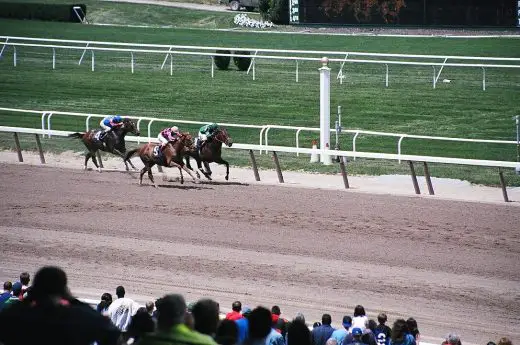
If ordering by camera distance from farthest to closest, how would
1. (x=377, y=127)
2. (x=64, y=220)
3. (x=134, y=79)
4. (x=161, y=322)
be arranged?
(x=134, y=79)
(x=377, y=127)
(x=64, y=220)
(x=161, y=322)

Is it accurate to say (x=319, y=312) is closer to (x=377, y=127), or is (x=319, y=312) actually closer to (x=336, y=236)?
(x=336, y=236)

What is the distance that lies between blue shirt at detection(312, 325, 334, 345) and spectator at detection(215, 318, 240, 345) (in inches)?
103

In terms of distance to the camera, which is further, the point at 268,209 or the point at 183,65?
the point at 183,65

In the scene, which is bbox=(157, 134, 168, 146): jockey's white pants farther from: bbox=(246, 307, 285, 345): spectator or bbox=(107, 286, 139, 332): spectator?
bbox=(246, 307, 285, 345): spectator

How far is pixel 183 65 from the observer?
27391 mm

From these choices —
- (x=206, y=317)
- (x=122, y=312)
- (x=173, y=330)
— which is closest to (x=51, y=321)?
(x=173, y=330)

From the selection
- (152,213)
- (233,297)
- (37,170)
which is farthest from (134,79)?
(233,297)

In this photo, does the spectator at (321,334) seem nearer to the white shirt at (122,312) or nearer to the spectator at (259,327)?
the white shirt at (122,312)

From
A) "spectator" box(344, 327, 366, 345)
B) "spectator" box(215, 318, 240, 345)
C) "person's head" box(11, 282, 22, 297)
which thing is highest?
"spectator" box(215, 318, 240, 345)

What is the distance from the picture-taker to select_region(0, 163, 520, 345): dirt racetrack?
10523 millimetres

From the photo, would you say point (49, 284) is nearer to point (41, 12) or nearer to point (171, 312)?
point (171, 312)

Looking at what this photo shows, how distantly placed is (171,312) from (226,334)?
2.63 feet

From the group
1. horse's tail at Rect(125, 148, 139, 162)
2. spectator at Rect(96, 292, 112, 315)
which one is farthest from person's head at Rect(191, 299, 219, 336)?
horse's tail at Rect(125, 148, 139, 162)

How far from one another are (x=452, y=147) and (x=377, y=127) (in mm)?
2396
